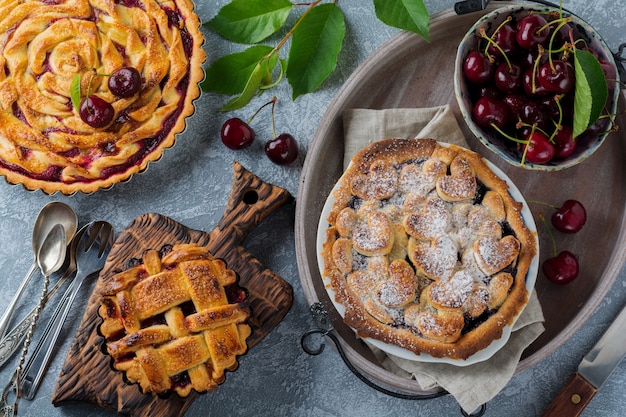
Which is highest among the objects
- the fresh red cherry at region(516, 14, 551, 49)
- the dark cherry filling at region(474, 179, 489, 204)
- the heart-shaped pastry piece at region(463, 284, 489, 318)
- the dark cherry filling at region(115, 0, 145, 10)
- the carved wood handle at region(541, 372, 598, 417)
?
the fresh red cherry at region(516, 14, 551, 49)

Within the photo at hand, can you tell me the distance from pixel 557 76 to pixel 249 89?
2.70 ft

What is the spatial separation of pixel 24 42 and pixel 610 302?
1897 millimetres

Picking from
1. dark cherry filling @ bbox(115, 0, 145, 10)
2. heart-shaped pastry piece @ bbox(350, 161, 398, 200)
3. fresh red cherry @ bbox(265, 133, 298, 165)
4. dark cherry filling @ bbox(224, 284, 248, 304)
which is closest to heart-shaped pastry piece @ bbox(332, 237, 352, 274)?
heart-shaped pastry piece @ bbox(350, 161, 398, 200)

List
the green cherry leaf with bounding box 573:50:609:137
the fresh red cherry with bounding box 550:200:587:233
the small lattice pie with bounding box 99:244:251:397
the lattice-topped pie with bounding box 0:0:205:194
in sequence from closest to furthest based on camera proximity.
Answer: the green cherry leaf with bounding box 573:50:609:137 < the small lattice pie with bounding box 99:244:251:397 < the fresh red cherry with bounding box 550:200:587:233 < the lattice-topped pie with bounding box 0:0:205:194

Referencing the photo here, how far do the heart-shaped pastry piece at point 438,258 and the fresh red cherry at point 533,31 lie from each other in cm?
53

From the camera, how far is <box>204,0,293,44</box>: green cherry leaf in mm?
1930

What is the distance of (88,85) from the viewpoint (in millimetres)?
1890

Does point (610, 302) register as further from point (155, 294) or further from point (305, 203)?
point (155, 294)

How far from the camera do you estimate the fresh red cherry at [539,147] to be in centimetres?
164

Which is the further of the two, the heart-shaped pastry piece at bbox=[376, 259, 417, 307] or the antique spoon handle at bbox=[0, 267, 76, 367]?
the antique spoon handle at bbox=[0, 267, 76, 367]

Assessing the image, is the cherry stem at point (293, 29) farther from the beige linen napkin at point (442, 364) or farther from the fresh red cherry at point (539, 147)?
the fresh red cherry at point (539, 147)

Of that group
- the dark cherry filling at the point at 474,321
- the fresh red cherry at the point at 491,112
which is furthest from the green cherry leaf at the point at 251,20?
the dark cherry filling at the point at 474,321

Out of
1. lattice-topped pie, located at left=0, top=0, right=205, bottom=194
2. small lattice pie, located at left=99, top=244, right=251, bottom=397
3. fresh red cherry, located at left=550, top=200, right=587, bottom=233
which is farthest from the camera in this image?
lattice-topped pie, located at left=0, top=0, right=205, bottom=194

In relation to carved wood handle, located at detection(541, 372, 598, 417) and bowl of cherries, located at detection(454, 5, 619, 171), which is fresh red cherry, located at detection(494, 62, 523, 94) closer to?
bowl of cherries, located at detection(454, 5, 619, 171)
